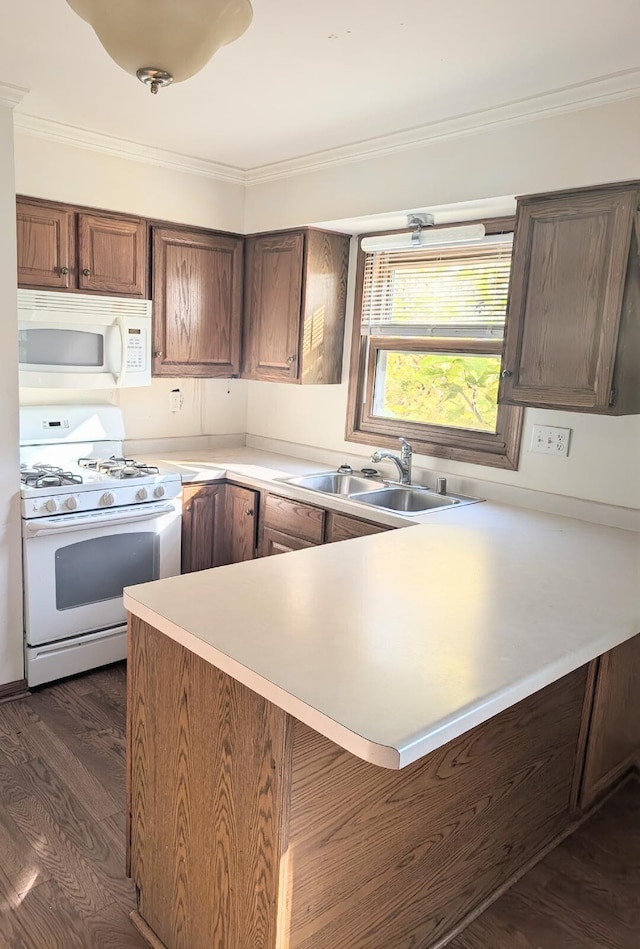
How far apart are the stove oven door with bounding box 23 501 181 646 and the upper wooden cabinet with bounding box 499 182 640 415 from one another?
1.73m

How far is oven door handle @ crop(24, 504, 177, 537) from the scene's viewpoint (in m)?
2.79

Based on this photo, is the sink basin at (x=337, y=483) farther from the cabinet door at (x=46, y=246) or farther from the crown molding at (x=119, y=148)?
the crown molding at (x=119, y=148)

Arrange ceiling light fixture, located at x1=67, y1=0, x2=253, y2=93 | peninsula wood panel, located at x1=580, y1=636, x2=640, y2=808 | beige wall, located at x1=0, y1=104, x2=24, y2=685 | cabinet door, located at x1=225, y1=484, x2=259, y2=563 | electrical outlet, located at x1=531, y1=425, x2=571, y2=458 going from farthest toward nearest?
cabinet door, located at x1=225, y1=484, x2=259, y2=563 < electrical outlet, located at x1=531, y1=425, x2=571, y2=458 < beige wall, located at x1=0, y1=104, x2=24, y2=685 < peninsula wood panel, located at x1=580, y1=636, x2=640, y2=808 < ceiling light fixture, located at x1=67, y1=0, x2=253, y2=93

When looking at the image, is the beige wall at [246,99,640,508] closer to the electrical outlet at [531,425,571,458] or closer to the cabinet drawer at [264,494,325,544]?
the electrical outlet at [531,425,571,458]

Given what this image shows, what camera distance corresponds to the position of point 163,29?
136 cm

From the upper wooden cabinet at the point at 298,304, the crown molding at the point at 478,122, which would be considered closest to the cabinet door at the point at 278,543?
the upper wooden cabinet at the point at 298,304

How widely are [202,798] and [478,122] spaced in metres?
2.44

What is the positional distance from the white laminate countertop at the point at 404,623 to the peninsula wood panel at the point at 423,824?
0.56 feet

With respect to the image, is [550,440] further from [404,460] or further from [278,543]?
[278,543]

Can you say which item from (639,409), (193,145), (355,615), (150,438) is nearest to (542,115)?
(639,409)

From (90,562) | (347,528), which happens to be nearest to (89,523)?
(90,562)

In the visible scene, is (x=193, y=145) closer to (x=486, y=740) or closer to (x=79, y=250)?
(x=79, y=250)

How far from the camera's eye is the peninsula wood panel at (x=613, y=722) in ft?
6.98

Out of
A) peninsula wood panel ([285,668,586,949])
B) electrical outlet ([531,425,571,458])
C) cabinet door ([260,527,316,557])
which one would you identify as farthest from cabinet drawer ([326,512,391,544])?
peninsula wood panel ([285,668,586,949])
